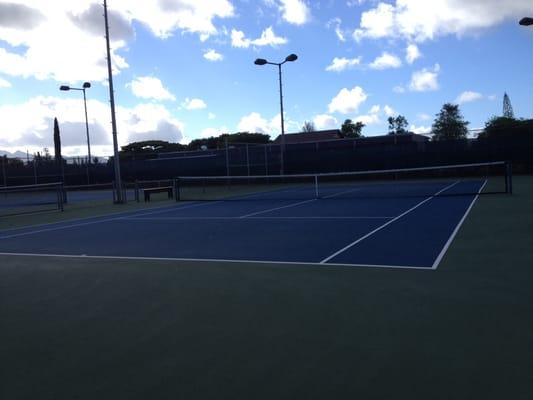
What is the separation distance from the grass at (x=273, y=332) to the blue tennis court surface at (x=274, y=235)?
85cm

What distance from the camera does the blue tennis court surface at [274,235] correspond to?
298 inches

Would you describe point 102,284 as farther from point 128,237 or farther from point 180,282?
point 128,237

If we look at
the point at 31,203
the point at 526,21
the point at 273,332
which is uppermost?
the point at 526,21

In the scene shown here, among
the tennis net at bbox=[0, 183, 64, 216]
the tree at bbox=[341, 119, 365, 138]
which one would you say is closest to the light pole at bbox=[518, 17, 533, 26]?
the tennis net at bbox=[0, 183, 64, 216]

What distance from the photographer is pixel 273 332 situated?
4145 millimetres

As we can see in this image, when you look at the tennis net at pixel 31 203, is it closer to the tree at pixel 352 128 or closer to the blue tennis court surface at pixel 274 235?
the blue tennis court surface at pixel 274 235

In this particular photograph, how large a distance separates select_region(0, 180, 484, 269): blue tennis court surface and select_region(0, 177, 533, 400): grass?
2.78 ft

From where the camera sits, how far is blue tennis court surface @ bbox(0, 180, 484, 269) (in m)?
7.56

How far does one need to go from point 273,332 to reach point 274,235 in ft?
19.1

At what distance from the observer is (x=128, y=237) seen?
417 inches

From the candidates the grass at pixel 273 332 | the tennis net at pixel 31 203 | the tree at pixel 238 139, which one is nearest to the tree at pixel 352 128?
the tree at pixel 238 139

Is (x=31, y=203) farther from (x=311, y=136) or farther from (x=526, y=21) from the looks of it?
(x=311, y=136)

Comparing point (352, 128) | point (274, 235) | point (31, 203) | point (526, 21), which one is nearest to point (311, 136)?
point (352, 128)

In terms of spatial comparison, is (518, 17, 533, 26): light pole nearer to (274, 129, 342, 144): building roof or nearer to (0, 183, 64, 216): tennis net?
(0, 183, 64, 216): tennis net
